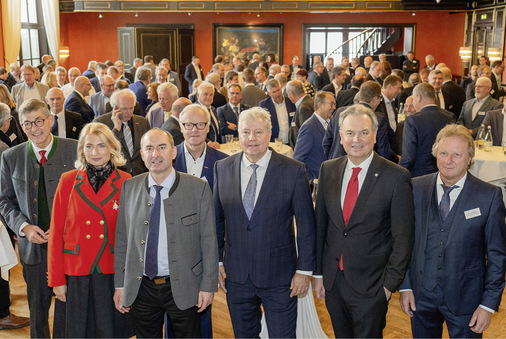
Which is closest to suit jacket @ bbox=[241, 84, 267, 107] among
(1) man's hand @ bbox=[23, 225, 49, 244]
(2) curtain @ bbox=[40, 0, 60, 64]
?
(1) man's hand @ bbox=[23, 225, 49, 244]

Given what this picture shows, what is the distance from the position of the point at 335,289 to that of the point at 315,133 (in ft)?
8.51

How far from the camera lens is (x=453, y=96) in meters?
8.82

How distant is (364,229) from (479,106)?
17.6 feet

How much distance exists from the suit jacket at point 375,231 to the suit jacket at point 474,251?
0.65ft

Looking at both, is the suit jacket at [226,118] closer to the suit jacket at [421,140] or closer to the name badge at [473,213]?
the suit jacket at [421,140]

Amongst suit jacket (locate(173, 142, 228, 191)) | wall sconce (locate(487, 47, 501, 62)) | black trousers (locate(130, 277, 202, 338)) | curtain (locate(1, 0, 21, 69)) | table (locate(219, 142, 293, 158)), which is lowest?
black trousers (locate(130, 277, 202, 338))

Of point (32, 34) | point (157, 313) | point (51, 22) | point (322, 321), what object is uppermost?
point (51, 22)

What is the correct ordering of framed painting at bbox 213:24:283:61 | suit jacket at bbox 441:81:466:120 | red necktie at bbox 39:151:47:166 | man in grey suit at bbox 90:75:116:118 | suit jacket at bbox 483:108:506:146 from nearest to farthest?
red necktie at bbox 39:151:47:166
suit jacket at bbox 483:108:506:146
man in grey suit at bbox 90:75:116:118
suit jacket at bbox 441:81:466:120
framed painting at bbox 213:24:283:61

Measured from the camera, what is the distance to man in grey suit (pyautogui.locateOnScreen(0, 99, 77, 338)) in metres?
3.34

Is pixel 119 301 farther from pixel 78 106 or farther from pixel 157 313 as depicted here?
pixel 78 106

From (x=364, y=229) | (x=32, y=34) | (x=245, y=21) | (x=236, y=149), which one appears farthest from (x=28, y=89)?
(x=245, y=21)

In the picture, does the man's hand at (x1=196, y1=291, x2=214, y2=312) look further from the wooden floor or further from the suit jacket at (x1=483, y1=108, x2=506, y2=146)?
the suit jacket at (x1=483, y1=108, x2=506, y2=146)

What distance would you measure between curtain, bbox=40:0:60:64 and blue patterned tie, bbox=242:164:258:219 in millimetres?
14796

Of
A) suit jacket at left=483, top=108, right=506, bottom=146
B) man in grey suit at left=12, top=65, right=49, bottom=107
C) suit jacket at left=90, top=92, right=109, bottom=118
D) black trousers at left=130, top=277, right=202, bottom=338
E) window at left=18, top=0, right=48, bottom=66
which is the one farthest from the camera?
window at left=18, top=0, right=48, bottom=66
